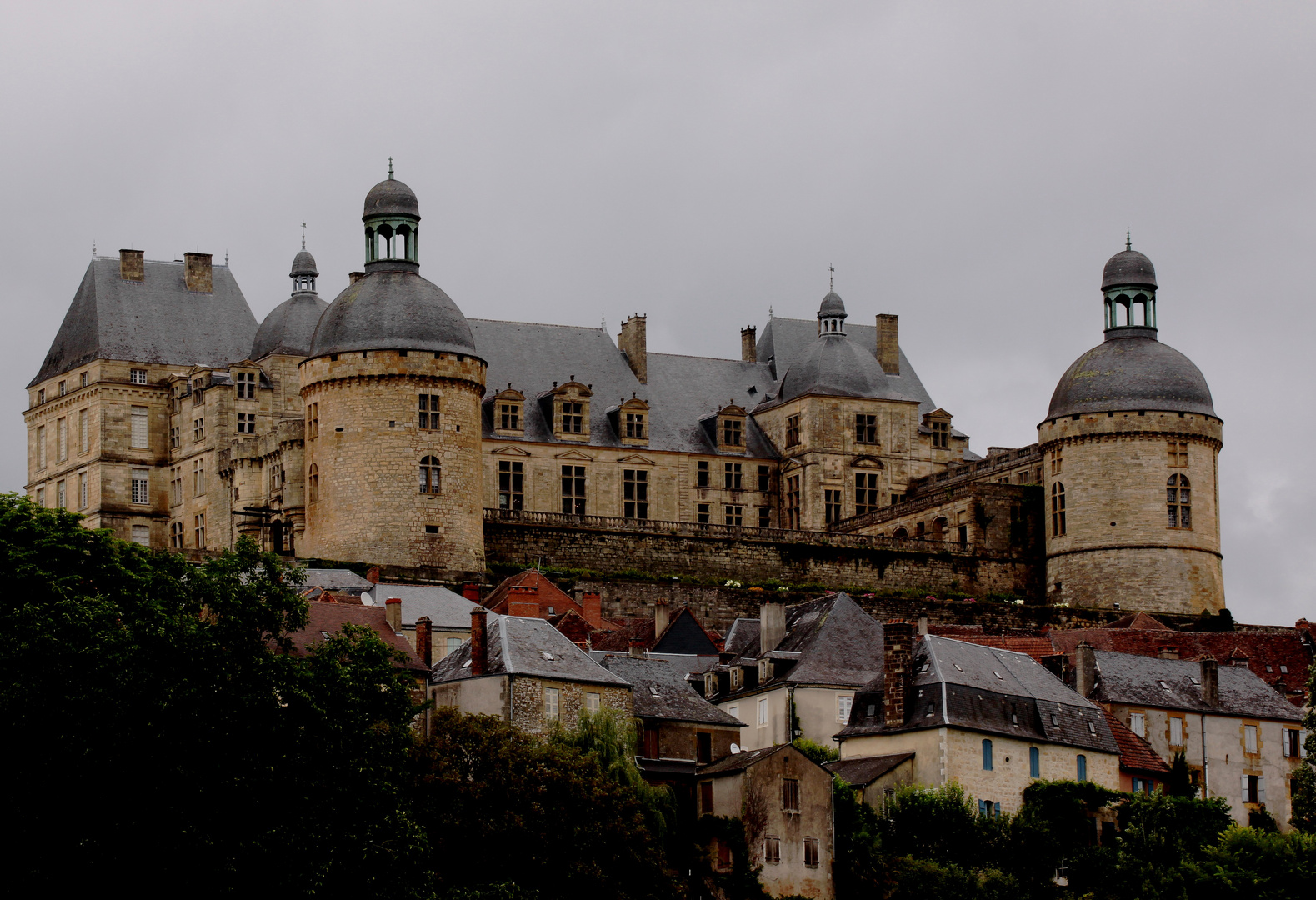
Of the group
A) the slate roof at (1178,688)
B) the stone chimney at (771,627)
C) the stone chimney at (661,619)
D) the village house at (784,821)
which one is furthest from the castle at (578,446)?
the village house at (784,821)

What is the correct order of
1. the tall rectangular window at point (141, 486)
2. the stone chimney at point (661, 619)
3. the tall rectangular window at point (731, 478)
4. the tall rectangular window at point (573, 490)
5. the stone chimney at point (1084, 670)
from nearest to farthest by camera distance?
the stone chimney at point (1084, 670) < the stone chimney at point (661, 619) < the tall rectangular window at point (573, 490) < the tall rectangular window at point (141, 486) < the tall rectangular window at point (731, 478)

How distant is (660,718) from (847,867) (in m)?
6.29

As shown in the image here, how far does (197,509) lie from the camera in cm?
8944

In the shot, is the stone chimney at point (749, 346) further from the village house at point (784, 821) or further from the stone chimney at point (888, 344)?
the village house at point (784, 821)

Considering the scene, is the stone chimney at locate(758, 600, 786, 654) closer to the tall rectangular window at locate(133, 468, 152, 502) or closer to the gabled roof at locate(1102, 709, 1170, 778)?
the gabled roof at locate(1102, 709, 1170, 778)

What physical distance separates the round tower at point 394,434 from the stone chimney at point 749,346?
2301 centimetres

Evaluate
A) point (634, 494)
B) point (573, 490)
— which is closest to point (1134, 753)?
point (573, 490)

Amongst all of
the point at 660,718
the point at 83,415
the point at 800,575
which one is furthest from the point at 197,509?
the point at 660,718

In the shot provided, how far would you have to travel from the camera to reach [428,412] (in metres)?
79.2

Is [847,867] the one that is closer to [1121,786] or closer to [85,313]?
[1121,786]

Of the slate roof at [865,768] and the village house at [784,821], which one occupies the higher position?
the slate roof at [865,768]

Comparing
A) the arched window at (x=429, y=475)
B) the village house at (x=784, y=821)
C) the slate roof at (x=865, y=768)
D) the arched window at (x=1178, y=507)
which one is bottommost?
the village house at (x=784, y=821)

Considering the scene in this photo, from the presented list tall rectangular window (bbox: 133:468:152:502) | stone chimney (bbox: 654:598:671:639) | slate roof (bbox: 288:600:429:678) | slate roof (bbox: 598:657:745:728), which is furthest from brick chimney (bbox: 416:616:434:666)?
tall rectangular window (bbox: 133:468:152:502)

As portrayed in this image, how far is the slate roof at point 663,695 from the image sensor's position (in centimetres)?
6047
